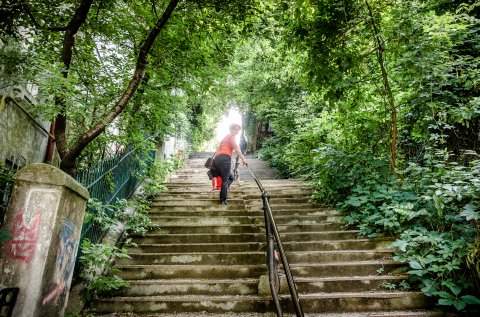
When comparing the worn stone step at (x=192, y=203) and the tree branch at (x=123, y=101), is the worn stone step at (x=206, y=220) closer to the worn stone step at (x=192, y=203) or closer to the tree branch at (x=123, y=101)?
the worn stone step at (x=192, y=203)

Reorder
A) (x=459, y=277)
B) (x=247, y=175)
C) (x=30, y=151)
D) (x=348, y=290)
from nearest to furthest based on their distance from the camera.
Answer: (x=459, y=277) → (x=348, y=290) → (x=30, y=151) → (x=247, y=175)

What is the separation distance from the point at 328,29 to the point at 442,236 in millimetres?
3572

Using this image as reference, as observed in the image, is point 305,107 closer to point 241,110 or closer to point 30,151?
point 30,151

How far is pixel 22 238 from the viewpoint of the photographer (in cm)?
243

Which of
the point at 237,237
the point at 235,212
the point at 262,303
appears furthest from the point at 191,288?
the point at 235,212

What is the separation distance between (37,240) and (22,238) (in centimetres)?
Result: 12

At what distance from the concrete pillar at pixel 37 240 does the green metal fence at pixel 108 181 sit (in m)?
0.93

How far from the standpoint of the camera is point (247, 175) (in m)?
11.6

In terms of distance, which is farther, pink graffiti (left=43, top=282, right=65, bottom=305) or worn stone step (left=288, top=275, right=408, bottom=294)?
worn stone step (left=288, top=275, right=408, bottom=294)

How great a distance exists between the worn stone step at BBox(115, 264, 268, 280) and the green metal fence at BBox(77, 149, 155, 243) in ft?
2.26

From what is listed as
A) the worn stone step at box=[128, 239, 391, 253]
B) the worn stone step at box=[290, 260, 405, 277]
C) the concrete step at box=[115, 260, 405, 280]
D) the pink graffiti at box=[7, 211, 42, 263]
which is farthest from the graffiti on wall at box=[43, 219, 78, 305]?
the worn stone step at box=[290, 260, 405, 277]

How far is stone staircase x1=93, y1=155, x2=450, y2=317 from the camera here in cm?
330

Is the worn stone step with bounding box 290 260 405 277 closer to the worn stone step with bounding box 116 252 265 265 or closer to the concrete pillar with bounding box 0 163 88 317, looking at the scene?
the worn stone step with bounding box 116 252 265 265

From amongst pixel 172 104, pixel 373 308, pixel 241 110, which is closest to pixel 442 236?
pixel 373 308
